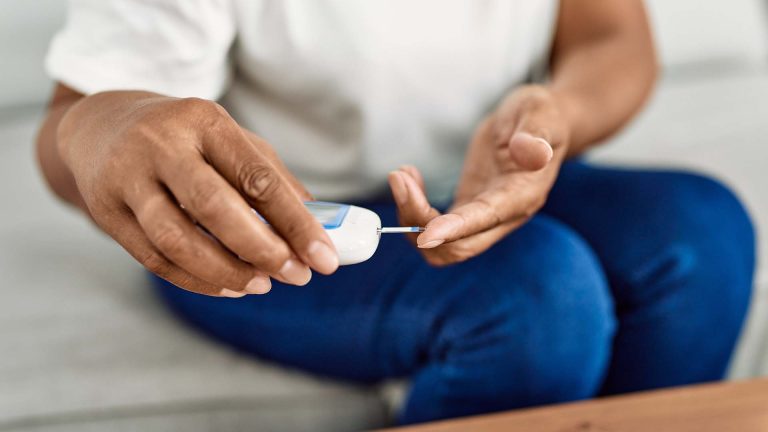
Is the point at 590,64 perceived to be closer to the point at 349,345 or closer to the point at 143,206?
the point at 349,345

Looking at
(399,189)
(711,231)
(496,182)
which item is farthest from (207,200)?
(711,231)

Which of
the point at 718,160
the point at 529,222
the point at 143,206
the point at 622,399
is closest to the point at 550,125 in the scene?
the point at 529,222

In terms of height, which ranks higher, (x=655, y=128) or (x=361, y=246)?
(x=361, y=246)

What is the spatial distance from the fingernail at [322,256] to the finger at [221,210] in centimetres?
1

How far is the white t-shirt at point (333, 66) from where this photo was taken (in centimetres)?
59

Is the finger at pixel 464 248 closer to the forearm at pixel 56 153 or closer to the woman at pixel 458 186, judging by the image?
the woman at pixel 458 186

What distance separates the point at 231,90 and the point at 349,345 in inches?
9.4

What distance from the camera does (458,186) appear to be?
26.4 inches

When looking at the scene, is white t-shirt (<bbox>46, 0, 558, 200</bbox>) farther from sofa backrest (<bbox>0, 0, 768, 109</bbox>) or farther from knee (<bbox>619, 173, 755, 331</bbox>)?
sofa backrest (<bbox>0, 0, 768, 109</bbox>)

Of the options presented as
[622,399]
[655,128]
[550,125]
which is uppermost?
[550,125]

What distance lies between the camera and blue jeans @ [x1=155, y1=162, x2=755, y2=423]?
626 millimetres

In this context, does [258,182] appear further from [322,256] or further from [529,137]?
[529,137]

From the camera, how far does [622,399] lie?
1.73ft

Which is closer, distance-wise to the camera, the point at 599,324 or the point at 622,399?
the point at 622,399
